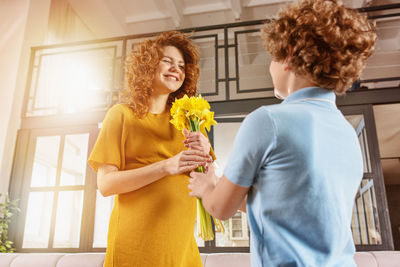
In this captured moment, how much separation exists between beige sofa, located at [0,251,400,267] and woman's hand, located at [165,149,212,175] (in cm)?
187

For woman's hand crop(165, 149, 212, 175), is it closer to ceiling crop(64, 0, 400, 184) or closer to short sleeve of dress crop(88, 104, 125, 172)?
short sleeve of dress crop(88, 104, 125, 172)

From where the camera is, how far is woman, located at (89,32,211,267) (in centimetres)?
94

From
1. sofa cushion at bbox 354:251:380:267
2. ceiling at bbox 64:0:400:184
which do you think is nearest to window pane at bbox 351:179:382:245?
sofa cushion at bbox 354:251:380:267

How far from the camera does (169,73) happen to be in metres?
1.21

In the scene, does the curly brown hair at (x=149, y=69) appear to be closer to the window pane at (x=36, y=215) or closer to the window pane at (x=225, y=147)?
the window pane at (x=225, y=147)

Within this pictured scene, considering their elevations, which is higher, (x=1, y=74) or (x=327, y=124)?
(x=1, y=74)

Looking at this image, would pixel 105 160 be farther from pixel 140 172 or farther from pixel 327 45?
pixel 327 45

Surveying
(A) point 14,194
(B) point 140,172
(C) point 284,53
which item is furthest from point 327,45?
(A) point 14,194

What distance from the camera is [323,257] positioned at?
60 centimetres

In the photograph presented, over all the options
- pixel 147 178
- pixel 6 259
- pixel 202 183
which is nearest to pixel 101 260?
pixel 6 259

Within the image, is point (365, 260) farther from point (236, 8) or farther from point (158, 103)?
point (236, 8)

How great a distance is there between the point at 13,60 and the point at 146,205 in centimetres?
424

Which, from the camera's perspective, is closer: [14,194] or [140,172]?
[140,172]

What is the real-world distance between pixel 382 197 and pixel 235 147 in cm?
336
